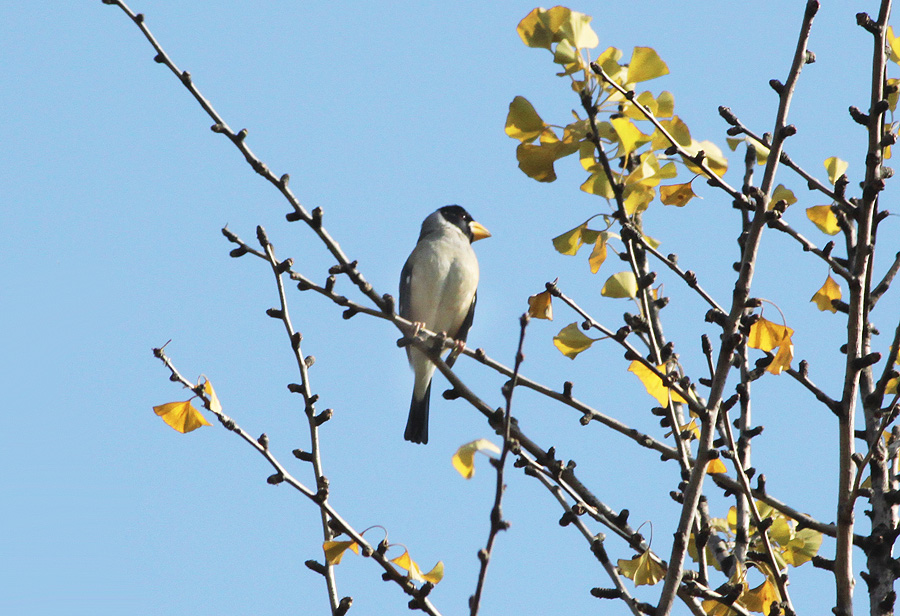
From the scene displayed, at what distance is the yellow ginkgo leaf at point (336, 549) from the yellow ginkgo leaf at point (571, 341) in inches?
39.5

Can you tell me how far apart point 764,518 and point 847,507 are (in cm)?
46

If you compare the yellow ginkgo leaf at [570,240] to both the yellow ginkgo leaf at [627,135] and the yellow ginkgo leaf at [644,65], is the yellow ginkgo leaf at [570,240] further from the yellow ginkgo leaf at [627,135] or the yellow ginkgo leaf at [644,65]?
the yellow ginkgo leaf at [644,65]

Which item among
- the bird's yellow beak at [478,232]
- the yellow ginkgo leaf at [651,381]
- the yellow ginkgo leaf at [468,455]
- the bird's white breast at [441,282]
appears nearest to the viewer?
the yellow ginkgo leaf at [468,455]

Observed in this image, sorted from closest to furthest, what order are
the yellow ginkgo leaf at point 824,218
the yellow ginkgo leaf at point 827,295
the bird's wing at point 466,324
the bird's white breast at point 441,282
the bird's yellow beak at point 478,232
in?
the yellow ginkgo leaf at point 824,218 < the yellow ginkgo leaf at point 827,295 < the bird's white breast at point 441,282 < the bird's wing at point 466,324 < the bird's yellow beak at point 478,232

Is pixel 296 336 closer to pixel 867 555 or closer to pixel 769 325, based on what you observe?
pixel 769 325

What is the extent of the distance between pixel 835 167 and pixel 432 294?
10.2 feet

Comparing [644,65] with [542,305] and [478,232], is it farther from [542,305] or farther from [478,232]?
[478,232]

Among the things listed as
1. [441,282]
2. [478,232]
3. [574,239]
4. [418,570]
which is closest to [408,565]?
[418,570]

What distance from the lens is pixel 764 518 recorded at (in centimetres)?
316

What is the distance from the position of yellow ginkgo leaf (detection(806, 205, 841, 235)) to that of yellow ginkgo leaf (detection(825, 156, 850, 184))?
0.34 ft

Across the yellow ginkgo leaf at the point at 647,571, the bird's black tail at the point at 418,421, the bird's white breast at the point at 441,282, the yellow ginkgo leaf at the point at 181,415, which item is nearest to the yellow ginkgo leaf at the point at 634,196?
the yellow ginkgo leaf at the point at 647,571

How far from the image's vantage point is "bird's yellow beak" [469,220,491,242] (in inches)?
276

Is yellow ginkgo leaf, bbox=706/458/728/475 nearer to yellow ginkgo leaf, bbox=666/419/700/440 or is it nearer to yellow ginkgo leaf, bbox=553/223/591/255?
yellow ginkgo leaf, bbox=666/419/700/440

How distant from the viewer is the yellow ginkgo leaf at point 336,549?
2.87m
